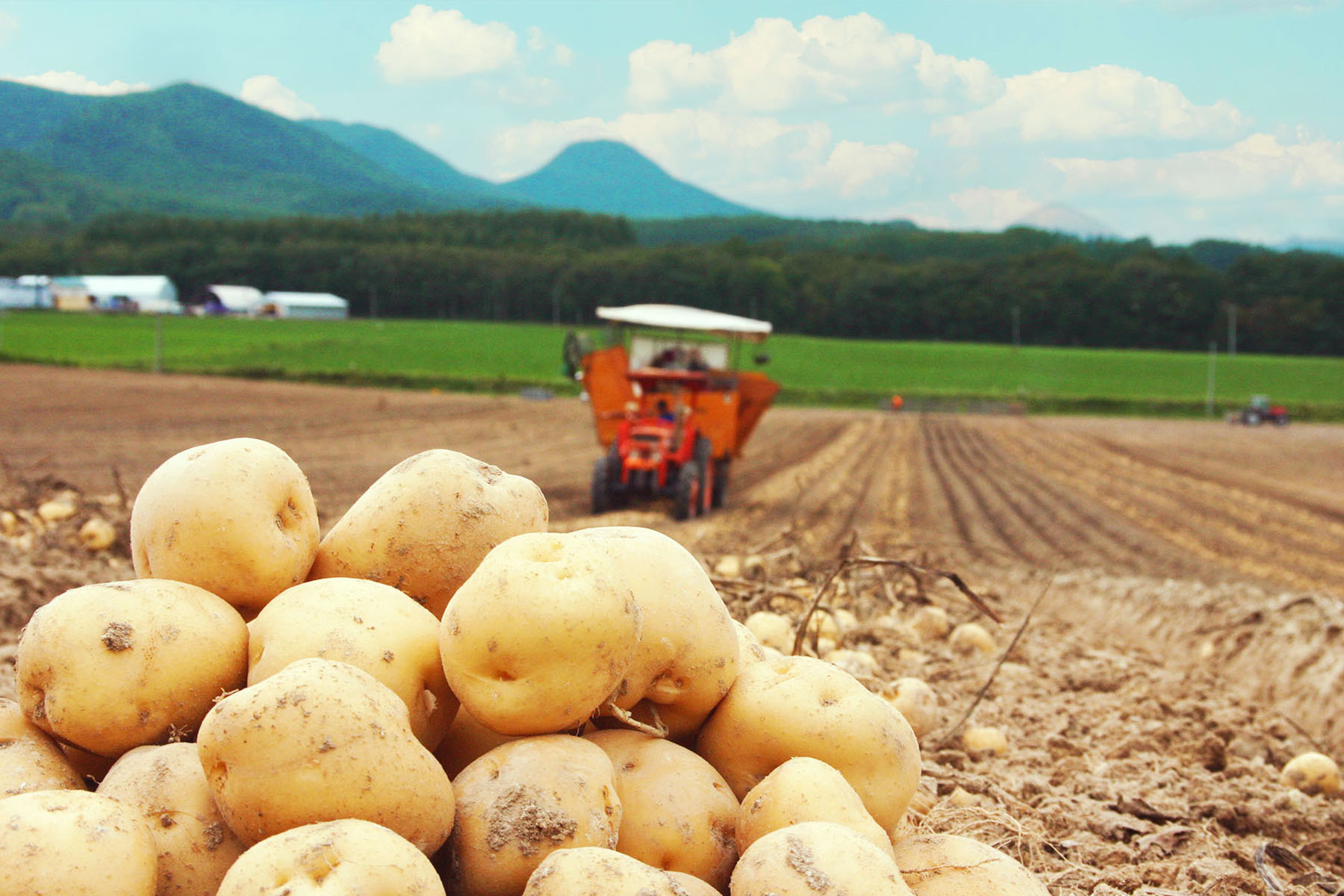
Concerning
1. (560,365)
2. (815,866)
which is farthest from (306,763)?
(560,365)

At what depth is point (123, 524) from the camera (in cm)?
861

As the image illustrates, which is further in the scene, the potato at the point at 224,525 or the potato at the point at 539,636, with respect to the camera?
the potato at the point at 224,525

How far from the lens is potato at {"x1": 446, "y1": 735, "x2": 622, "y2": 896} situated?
6.95 ft

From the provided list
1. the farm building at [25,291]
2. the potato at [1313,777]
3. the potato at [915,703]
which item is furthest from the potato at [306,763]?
the farm building at [25,291]

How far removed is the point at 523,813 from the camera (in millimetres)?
2129

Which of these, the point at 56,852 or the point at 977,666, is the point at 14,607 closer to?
the point at 56,852

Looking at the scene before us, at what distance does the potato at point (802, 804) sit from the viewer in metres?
2.27

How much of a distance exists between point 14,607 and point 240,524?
4.53 meters

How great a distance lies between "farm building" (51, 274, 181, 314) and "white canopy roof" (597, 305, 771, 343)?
331 feet

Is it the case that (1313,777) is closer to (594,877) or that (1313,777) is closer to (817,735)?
(817,735)

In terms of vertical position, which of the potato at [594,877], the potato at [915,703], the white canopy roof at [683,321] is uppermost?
the white canopy roof at [683,321]

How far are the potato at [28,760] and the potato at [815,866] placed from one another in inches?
56.6

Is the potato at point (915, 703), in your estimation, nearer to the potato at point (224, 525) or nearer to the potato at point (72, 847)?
the potato at point (224, 525)

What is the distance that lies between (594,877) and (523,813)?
0.90 feet
